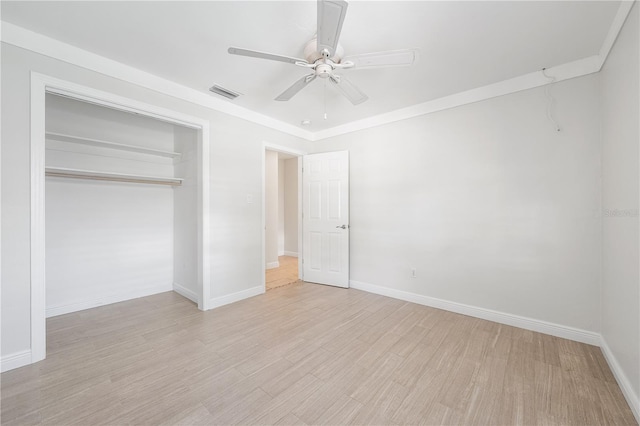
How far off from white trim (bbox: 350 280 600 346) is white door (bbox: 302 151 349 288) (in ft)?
2.31

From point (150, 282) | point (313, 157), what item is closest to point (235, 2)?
point (313, 157)

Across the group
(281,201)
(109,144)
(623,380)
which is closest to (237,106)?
(109,144)

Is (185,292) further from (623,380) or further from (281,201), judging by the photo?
(623,380)

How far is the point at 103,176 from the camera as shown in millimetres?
3029

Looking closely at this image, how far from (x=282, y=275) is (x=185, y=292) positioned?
171 centimetres

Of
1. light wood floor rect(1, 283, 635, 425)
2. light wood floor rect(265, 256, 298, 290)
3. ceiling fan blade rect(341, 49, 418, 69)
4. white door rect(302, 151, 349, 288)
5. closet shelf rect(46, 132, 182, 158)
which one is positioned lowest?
light wood floor rect(1, 283, 635, 425)

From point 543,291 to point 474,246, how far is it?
0.73 metres

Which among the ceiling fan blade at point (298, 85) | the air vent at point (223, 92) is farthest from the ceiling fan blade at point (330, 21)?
the air vent at point (223, 92)

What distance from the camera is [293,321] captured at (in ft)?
9.20

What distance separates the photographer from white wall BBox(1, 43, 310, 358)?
193 centimetres

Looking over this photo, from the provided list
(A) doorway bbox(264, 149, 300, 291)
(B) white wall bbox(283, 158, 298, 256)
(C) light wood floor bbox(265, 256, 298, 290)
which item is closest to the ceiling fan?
(C) light wood floor bbox(265, 256, 298, 290)

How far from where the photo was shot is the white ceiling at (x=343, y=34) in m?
1.75

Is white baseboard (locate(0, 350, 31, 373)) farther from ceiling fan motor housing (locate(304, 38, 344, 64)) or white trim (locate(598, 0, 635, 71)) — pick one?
white trim (locate(598, 0, 635, 71))

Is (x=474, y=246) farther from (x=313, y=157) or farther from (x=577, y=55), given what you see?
(x=313, y=157)
